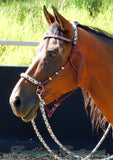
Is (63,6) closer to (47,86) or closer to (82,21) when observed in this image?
(82,21)

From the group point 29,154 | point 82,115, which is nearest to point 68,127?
point 82,115

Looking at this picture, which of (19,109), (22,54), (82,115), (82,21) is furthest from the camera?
(82,21)

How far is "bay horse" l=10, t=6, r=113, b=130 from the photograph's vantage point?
2.47 m

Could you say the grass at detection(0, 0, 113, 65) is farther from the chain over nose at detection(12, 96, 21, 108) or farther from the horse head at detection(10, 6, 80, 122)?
the chain over nose at detection(12, 96, 21, 108)

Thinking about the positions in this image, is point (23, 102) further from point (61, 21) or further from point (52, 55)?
point (61, 21)

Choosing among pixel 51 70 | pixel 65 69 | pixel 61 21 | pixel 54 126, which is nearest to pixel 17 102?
pixel 51 70

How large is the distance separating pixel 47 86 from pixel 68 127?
2.47 m

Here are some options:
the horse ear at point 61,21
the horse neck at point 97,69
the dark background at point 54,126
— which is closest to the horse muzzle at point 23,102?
the horse neck at point 97,69

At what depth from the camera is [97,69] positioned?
264 cm

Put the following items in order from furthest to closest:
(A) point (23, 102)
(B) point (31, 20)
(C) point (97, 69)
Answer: (B) point (31, 20) < (C) point (97, 69) < (A) point (23, 102)

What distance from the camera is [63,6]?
8547 millimetres

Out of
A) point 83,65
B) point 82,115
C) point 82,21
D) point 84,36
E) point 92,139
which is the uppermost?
point 82,21

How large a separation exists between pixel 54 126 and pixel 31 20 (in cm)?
401

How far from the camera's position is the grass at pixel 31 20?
6.35 metres
